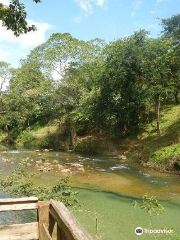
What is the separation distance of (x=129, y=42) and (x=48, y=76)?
14189 mm

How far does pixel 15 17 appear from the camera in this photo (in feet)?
23.6

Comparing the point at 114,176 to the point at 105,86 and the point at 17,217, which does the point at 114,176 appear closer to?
the point at 17,217

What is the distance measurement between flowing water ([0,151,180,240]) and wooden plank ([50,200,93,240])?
277 inches

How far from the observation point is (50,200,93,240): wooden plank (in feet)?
7.60

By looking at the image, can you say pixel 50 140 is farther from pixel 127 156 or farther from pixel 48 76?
pixel 127 156

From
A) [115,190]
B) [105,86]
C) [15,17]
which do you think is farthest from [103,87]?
[15,17]

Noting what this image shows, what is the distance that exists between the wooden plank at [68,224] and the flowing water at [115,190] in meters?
7.04

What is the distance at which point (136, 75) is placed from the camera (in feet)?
87.4

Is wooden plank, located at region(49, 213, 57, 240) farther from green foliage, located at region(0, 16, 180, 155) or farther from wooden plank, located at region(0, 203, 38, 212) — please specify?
green foliage, located at region(0, 16, 180, 155)

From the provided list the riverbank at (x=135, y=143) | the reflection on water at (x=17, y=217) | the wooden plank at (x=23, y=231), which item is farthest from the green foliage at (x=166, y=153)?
the wooden plank at (x=23, y=231)

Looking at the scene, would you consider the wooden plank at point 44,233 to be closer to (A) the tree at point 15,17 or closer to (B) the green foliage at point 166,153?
A: (A) the tree at point 15,17

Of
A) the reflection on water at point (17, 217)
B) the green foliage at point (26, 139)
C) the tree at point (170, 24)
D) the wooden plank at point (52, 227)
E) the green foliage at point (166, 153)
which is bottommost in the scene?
the reflection on water at point (17, 217)

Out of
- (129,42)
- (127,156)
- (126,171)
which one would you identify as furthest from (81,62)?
(126,171)

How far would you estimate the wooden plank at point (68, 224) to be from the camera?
2316mm
